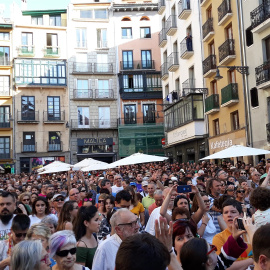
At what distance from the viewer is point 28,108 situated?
41.4m

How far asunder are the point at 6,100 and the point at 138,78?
13.7 meters

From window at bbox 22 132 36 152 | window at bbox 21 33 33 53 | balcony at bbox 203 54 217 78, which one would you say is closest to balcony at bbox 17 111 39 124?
window at bbox 22 132 36 152

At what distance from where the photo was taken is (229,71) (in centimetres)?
2600

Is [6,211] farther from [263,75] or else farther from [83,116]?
[83,116]

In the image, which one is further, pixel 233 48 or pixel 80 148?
pixel 80 148

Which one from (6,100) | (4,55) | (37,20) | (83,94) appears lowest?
(6,100)

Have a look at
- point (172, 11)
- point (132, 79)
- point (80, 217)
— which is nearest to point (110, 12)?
point (132, 79)

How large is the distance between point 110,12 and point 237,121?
2363cm

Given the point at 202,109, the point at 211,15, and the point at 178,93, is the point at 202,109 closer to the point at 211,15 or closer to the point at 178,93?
the point at 178,93

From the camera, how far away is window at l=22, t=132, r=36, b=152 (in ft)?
133

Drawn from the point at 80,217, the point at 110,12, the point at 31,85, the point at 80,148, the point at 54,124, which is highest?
the point at 110,12

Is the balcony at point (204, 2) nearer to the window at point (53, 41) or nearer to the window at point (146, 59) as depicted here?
the window at point (146, 59)

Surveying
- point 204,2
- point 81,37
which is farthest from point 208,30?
point 81,37

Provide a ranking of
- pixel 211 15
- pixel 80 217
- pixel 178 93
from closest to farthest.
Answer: pixel 80 217
pixel 211 15
pixel 178 93
